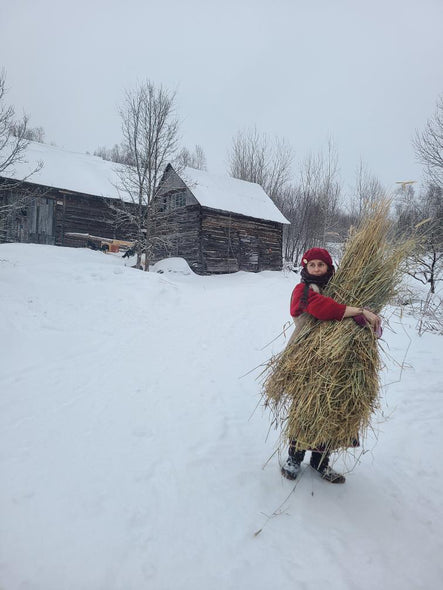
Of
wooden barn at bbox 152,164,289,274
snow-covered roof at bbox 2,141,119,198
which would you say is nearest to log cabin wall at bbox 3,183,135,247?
snow-covered roof at bbox 2,141,119,198

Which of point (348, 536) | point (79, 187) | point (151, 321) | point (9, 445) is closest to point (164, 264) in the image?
point (79, 187)

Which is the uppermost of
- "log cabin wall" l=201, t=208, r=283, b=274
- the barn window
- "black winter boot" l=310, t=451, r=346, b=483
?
the barn window

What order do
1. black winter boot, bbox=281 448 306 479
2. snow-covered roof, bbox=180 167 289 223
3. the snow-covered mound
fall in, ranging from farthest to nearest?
snow-covered roof, bbox=180 167 289 223 → the snow-covered mound → black winter boot, bbox=281 448 306 479

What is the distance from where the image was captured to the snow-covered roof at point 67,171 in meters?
15.7

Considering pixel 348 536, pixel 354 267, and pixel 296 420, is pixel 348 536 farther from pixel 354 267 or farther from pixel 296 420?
pixel 354 267

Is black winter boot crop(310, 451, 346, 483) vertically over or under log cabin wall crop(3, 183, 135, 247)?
under

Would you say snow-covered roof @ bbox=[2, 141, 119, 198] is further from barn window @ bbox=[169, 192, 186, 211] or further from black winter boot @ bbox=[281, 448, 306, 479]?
black winter boot @ bbox=[281, 448, 306, 479]

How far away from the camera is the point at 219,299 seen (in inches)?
346

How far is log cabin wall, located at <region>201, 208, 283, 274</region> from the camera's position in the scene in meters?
14.8

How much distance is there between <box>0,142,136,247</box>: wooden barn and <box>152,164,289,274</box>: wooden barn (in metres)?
A: 2.32

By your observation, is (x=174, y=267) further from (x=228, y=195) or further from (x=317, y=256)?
(x=317, y=256)

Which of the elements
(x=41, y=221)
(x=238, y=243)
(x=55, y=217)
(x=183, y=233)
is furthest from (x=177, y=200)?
(x=41, y=221)

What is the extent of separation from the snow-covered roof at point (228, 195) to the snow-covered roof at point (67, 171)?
4087mm

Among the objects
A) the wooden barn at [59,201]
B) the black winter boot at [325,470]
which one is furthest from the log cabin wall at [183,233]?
the black winter boot at [325,470]
